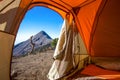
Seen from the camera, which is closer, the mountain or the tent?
the tent

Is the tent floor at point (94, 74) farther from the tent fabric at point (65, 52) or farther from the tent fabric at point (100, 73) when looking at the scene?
the tent fabric at point (65, 52)

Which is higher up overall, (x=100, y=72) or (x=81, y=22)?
(x=81, y=22)

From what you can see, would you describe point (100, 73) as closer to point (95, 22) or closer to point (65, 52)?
point (65, 52)

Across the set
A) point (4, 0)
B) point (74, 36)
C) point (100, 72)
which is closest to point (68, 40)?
point (74, 36)

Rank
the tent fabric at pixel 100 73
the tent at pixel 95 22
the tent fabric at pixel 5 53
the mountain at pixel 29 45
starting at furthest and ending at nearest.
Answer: the mountain at pixel 29 45
the tent at pixel 95 22
the tent fabric at pixel 100 73
the tent fabric at pixel 5 53

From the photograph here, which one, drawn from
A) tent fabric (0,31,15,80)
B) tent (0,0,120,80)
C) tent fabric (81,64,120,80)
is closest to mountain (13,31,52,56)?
tent (0,0,120,80)

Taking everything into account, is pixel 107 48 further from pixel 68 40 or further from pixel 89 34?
pixel 68 40

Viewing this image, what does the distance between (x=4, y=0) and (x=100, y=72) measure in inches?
88.4

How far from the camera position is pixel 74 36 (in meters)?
5.52

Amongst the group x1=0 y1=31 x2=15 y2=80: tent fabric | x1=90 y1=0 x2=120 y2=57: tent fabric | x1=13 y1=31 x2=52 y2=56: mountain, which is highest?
→ x1=13 y1=31 x2=52 y2=56: mountain

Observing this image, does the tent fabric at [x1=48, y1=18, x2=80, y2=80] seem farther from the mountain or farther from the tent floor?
the mountain

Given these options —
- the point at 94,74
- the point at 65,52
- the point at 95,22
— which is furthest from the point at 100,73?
the point at 95,22

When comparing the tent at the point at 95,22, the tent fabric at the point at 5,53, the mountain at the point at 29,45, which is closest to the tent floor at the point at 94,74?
the tent at the point at 95,22

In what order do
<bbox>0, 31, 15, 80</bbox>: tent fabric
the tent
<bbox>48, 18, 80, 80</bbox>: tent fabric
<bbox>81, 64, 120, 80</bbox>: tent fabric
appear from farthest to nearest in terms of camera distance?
the tent, <bbox>48, 18, 80, 80</bbox>: tent fabric, <bbox>81, 64, 120, 80</bbox>: tent fabric, <bbox>0, 31, 15, 80</bbox>: tent fabric
